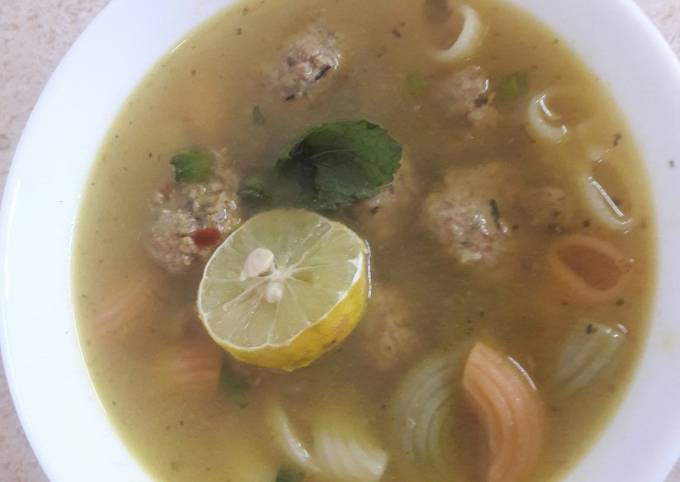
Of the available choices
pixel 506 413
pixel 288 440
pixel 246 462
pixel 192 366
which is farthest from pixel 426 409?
pixel 192 366

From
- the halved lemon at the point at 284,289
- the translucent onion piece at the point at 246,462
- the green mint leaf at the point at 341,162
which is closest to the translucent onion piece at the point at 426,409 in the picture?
the halved lemon at the point at 284,289

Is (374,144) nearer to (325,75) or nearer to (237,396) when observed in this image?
(325,75)

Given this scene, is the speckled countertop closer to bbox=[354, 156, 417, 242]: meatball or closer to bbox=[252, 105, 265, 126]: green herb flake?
bbox=[252, 105, 265, 126]: green herb flake

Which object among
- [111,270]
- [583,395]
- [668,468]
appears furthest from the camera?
[111,270]

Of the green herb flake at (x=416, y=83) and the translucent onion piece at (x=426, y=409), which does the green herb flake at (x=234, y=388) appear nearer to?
the translucent onion piece at (x=426, y=409)

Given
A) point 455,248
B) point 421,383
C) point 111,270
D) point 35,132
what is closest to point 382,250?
point 455,248

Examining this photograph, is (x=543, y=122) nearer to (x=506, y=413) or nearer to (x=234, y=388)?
(x=506, y=413)
